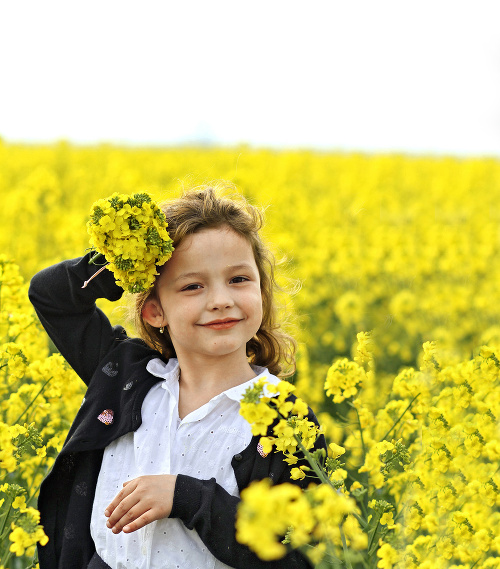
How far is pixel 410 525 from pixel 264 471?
1.48ft

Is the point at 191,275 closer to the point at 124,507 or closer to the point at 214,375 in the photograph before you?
the point at 214,375

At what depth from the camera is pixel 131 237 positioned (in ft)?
6.44

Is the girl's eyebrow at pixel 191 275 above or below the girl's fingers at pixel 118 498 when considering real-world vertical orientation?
above

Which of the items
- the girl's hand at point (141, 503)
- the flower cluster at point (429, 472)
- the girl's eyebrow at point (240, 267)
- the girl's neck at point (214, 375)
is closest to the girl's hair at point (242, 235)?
the girl's eyebrow at point (240, 267)

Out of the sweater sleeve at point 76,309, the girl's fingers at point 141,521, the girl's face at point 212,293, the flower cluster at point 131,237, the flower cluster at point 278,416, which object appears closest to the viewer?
the flower cluster at point 278,416

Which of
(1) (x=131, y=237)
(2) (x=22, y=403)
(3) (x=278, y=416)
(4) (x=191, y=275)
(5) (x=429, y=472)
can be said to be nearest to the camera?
(3) (x=278, y=416)

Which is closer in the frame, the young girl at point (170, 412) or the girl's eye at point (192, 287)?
the young girl at point (170, 412)

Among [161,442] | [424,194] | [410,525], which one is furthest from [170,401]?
[424,194]

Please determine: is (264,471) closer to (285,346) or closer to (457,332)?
(285,346)

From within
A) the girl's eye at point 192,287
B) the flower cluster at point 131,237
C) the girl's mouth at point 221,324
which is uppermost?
the flower cluster at point 131,237

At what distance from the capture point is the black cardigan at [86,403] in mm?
2088

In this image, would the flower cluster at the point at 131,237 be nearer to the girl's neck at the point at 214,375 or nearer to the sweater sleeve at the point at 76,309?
the sweater sleeve at the point at 76,309

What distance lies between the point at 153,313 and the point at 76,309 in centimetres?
22

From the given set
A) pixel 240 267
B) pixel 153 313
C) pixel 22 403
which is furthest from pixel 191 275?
pixel 22 403
